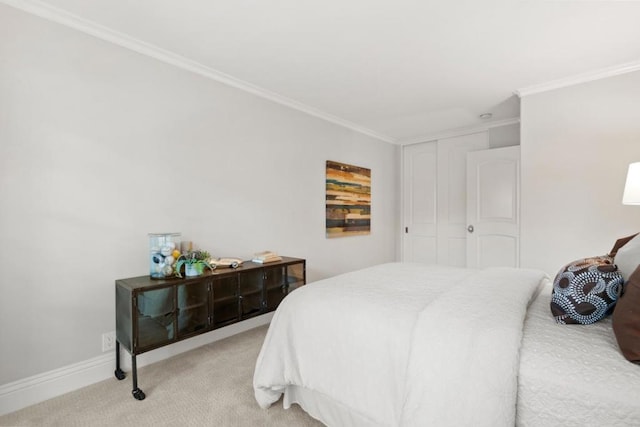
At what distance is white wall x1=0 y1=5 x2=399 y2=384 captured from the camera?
187 centimetres

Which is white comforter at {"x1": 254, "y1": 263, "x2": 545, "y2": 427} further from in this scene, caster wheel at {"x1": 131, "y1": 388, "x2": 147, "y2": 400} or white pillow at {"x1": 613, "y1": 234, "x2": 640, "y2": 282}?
caster wheel at {"x1": 131, "y1": 388, "x2": 147, "y2": 400}

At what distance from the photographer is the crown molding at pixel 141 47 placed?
1935 mm

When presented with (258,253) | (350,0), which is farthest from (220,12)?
(258,253)

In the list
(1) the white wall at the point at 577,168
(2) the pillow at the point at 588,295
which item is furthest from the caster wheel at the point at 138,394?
(1) the white wall at the point at 577,168

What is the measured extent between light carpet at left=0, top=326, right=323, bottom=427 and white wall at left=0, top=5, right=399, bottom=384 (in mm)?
268

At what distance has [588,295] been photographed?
4.28ft

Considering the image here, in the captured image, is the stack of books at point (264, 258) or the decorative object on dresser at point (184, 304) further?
the stack of books at point (264, 258)

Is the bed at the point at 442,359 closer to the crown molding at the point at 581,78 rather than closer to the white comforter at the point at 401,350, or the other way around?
A: the white comforter at the point at 401,350

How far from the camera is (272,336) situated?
1.76 m

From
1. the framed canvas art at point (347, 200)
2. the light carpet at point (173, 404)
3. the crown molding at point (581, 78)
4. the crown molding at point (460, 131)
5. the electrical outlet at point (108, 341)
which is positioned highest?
the crown molding at point (581, 78)

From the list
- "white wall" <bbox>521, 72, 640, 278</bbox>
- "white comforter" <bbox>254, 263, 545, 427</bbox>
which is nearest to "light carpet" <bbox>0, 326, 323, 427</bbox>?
"white comforter" <bbox>254, 263, 545, 427</bbox>

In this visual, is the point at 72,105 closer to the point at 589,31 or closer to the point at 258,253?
the point at 258,253

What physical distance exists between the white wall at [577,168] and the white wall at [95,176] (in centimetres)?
269

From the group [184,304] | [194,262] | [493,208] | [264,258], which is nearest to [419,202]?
[493,208]
